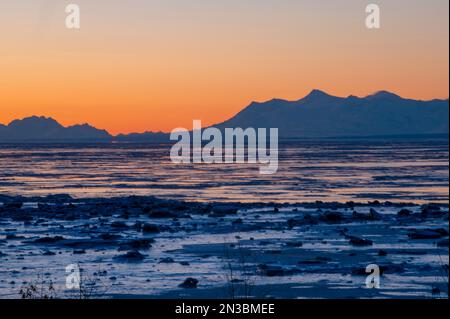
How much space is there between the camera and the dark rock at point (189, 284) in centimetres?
1522

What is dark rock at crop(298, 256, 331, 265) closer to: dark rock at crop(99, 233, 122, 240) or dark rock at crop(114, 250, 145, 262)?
dark rock at crop(114, 250, 145, 262)

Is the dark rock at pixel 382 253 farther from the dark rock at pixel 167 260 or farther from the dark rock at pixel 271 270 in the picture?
the dark rock at pixel 167 260

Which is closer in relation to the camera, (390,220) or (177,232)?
(177,232)

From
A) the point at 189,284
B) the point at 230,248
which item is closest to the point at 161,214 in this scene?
the point at 230,248

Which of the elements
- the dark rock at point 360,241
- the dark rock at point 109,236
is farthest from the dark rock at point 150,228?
the dark rock at point 360,241

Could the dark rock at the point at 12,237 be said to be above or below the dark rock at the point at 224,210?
below

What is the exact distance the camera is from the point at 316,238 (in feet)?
73.3

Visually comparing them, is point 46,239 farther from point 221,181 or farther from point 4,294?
point 221,181

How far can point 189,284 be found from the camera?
15.3 meters

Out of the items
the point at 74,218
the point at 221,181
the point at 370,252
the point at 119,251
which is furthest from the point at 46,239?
the point at 221,181

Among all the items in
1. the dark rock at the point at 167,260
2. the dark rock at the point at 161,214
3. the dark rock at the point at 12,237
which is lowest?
the dark rock at the point at 167,260

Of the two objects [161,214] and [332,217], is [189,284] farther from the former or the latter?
[161,214]
